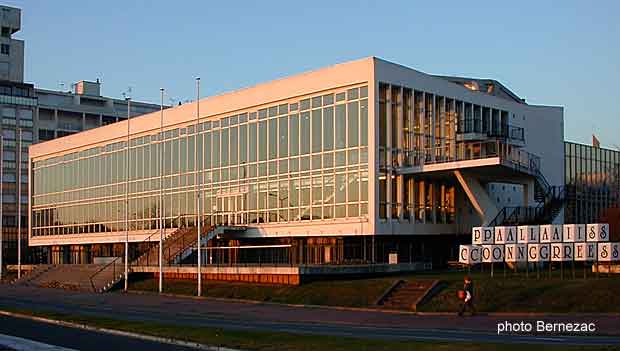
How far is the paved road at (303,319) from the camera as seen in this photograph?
29.4 m

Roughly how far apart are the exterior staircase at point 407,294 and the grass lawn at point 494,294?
0.53 metres

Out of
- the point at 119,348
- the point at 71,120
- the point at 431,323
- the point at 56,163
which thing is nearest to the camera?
the point at 119,348

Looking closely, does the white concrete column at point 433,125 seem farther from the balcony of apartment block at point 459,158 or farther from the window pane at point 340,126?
the window pane at point 340,126

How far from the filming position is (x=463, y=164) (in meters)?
57.5

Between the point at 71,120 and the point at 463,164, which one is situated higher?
the point at 71,120

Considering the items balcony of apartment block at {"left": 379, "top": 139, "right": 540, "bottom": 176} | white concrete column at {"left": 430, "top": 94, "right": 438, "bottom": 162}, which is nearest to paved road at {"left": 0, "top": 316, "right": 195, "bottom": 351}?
balcony of apartment block at {"left": 379, "top": 139, "right": 540, "bottom": 176}

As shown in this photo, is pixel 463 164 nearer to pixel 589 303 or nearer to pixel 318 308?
pixel 318 308

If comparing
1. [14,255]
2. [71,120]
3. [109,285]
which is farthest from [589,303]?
[71,120]

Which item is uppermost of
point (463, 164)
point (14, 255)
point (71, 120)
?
point (71, 120)

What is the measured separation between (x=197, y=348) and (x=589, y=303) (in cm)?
1738

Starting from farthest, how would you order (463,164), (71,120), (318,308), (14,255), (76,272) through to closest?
(71,120)
(14,255)
(76,272)
(463,164)
(318,308)

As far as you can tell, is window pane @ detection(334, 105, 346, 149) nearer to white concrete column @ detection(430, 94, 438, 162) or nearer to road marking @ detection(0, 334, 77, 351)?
white concrete column @ detection(430, 94, 438, 162)

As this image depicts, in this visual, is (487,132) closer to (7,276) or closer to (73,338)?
(73,338)

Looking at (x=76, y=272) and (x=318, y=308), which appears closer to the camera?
(x=318, y=308)
